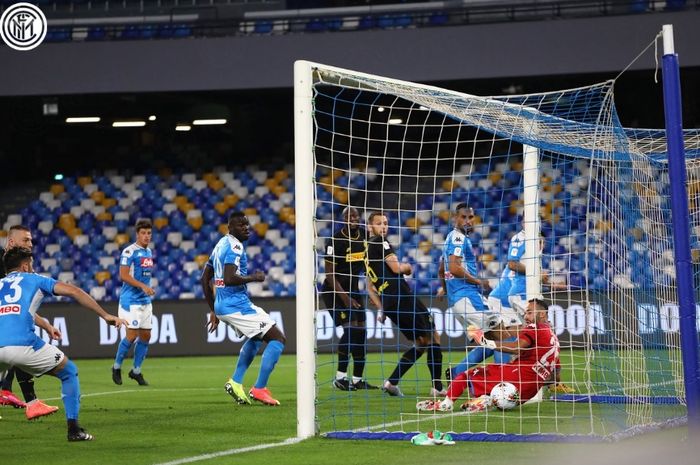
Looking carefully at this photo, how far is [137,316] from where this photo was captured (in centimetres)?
1449

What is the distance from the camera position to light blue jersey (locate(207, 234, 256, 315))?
36.5ft

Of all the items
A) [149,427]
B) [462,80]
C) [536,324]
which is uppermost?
[462,80]

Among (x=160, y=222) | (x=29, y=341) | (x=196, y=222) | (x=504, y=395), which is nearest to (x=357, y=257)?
(x=504, y=395)

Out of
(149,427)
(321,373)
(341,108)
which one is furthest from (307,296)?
(341,108)

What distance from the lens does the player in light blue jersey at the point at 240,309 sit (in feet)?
36.3

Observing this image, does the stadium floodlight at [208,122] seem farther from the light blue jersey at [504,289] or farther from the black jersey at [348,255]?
the light blue jersey at [504,289]

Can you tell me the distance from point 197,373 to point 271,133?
39.0ft

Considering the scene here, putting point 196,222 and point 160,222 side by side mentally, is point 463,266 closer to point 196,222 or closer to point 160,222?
point 196,222

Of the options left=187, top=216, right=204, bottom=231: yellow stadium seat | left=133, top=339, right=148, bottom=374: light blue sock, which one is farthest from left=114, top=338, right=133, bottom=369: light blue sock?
left=187, top=216, right=204, bottom=231: yellow stadium seat

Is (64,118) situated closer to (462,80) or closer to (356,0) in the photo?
(356,0)

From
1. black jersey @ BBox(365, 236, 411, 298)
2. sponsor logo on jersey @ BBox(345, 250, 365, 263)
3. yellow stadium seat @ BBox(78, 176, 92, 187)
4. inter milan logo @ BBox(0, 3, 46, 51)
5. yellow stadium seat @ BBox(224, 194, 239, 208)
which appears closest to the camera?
black jersey @ BBox(365, 236, 411, 298)

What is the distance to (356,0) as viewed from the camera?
22516mm

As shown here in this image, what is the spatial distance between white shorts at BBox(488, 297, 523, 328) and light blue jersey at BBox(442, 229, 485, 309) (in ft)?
0.88

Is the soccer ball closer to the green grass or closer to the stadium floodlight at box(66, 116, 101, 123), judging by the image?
the green grass
